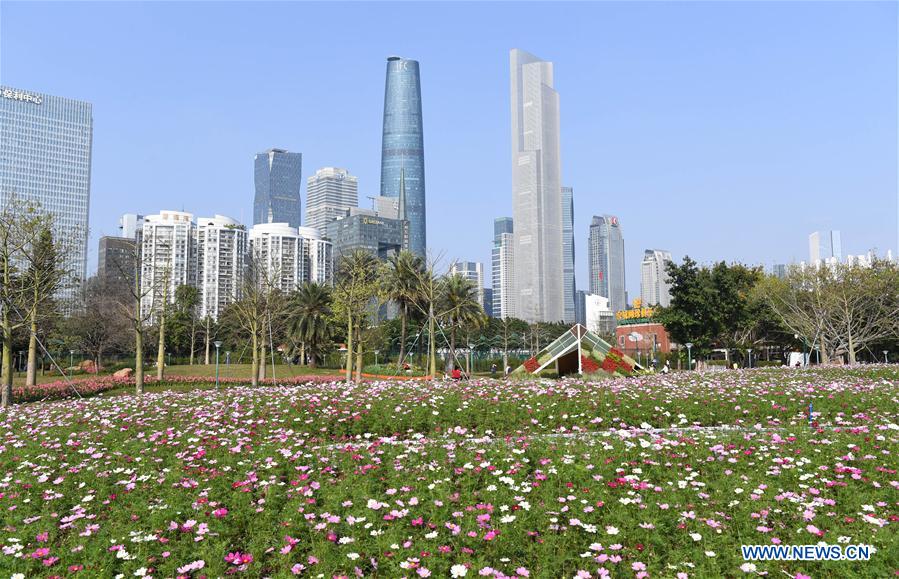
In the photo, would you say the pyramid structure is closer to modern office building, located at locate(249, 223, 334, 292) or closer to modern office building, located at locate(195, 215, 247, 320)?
modern office building, located at locate(249, 223, 334, 292)

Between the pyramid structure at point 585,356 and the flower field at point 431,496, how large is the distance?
53.3ft

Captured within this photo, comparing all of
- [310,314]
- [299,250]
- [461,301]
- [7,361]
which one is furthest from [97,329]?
[299,250]

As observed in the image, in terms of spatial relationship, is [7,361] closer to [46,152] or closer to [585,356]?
[585,356]

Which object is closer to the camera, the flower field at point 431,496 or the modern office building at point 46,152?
the flower field at point 431,496

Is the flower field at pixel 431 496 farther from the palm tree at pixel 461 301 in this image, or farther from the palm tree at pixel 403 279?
the palm tree at pixel 461 301

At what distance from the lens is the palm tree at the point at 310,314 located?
2072 inches

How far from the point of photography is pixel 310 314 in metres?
53.1

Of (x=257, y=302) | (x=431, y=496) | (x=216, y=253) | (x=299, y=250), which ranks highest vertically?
(x=299, y=250)

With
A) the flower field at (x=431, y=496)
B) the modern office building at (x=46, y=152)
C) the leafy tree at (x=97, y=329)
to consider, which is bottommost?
the flower field at (x=431, y=496)

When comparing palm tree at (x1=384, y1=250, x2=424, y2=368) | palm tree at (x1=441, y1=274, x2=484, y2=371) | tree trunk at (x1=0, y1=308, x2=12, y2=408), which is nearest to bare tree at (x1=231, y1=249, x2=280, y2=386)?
tree trunk at (x1=0, y1=308, x2=12, y2=408)

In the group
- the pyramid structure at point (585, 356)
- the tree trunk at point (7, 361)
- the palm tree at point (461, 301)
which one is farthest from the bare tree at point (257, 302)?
the palm tree at point (461, 301)

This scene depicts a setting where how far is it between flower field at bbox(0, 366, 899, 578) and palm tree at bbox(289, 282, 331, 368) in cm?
3977

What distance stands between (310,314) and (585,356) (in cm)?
2971

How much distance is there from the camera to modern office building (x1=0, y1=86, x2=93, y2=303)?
7347 inches
